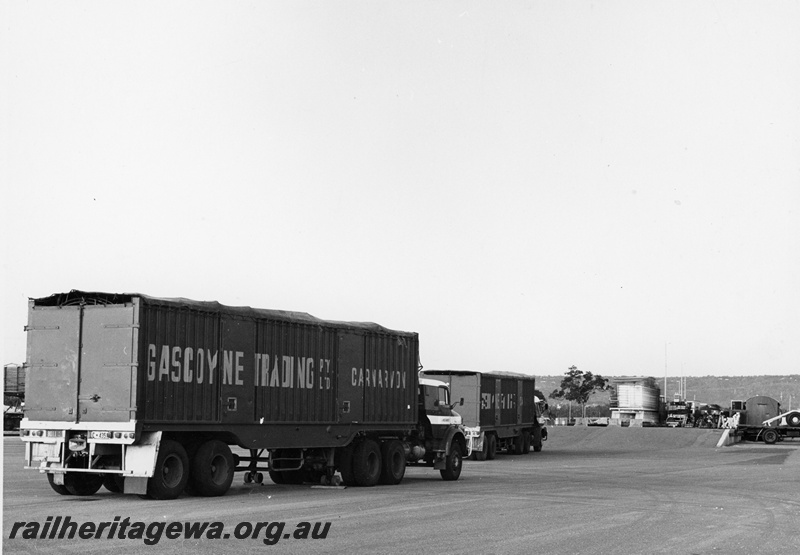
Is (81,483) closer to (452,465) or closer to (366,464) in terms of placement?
(366,464)

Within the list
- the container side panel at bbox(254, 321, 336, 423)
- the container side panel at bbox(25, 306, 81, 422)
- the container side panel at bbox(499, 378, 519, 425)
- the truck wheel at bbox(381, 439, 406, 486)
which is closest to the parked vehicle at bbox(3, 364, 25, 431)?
the container side panel at bbox(499, 378, 519, 425)

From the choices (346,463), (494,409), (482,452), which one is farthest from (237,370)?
(494,409)

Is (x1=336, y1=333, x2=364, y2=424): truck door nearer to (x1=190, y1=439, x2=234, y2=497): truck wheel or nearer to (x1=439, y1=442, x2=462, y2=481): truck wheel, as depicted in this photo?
(x1=439, y1=442, x2=462, y2=481): truck wheel

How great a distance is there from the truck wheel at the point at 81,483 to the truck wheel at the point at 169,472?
1608 mm

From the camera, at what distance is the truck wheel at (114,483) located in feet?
61.6

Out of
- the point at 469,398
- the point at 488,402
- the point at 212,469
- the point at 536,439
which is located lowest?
the point at 536,439

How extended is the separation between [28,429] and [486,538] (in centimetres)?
906

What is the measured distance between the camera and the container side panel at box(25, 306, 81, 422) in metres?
18.0

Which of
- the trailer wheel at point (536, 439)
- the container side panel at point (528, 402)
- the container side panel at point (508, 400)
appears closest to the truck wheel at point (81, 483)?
the container side panel at point (508, 400)

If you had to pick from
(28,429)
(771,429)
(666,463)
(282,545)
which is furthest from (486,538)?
(771,429)

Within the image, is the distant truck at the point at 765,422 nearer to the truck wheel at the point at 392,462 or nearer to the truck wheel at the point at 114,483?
the truck wheel at the point at 392,462

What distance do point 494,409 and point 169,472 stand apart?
22185 millimetres

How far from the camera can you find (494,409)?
39000mm

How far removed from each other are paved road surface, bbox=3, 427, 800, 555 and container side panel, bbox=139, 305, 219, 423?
1.56 m
